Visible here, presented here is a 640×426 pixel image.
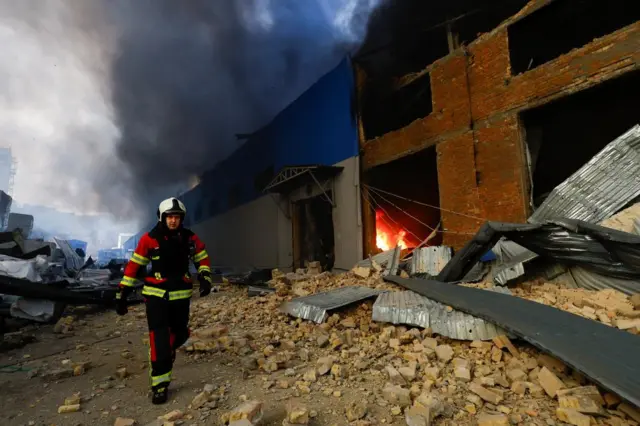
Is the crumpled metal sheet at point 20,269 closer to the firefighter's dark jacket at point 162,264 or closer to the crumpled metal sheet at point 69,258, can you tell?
→ the firefighter's dark jacket at point 162,264

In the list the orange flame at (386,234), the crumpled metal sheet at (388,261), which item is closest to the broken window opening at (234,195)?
the orange flame at (386,234)

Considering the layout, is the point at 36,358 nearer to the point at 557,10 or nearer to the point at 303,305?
the point at 303,305

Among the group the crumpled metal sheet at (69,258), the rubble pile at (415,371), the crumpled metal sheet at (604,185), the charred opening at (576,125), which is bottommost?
the rubble pile at (415,371)

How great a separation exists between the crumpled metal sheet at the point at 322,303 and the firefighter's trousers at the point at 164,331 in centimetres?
186

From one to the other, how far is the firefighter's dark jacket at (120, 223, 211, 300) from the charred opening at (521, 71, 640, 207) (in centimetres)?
664

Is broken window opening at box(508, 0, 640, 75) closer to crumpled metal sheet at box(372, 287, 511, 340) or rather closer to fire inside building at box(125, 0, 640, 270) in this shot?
fire inside building at box(125, 0, 640, 270)

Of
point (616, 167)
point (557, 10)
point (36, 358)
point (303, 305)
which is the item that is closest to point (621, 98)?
point (557, 10)

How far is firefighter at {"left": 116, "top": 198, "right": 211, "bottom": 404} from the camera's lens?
286cm

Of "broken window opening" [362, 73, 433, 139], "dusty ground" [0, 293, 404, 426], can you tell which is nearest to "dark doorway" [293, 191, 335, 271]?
"broken window opening" [362, 73, 433, 139]

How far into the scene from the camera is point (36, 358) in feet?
13.3

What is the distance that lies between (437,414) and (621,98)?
816 cm

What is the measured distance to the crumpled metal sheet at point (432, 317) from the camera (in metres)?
3.23

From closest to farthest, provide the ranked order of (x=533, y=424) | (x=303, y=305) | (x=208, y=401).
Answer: (x=533, y=424) → (x=208, y=401) → (x=303, y=305)

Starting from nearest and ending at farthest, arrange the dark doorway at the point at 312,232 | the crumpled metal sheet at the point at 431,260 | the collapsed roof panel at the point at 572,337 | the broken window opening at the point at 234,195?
the collapsed roof panel at the point at 572,337, the crumpled metal sheet at the point at 431,260, the dark doorway at the point at 312,232, the broken window opening at the point at 234,195
